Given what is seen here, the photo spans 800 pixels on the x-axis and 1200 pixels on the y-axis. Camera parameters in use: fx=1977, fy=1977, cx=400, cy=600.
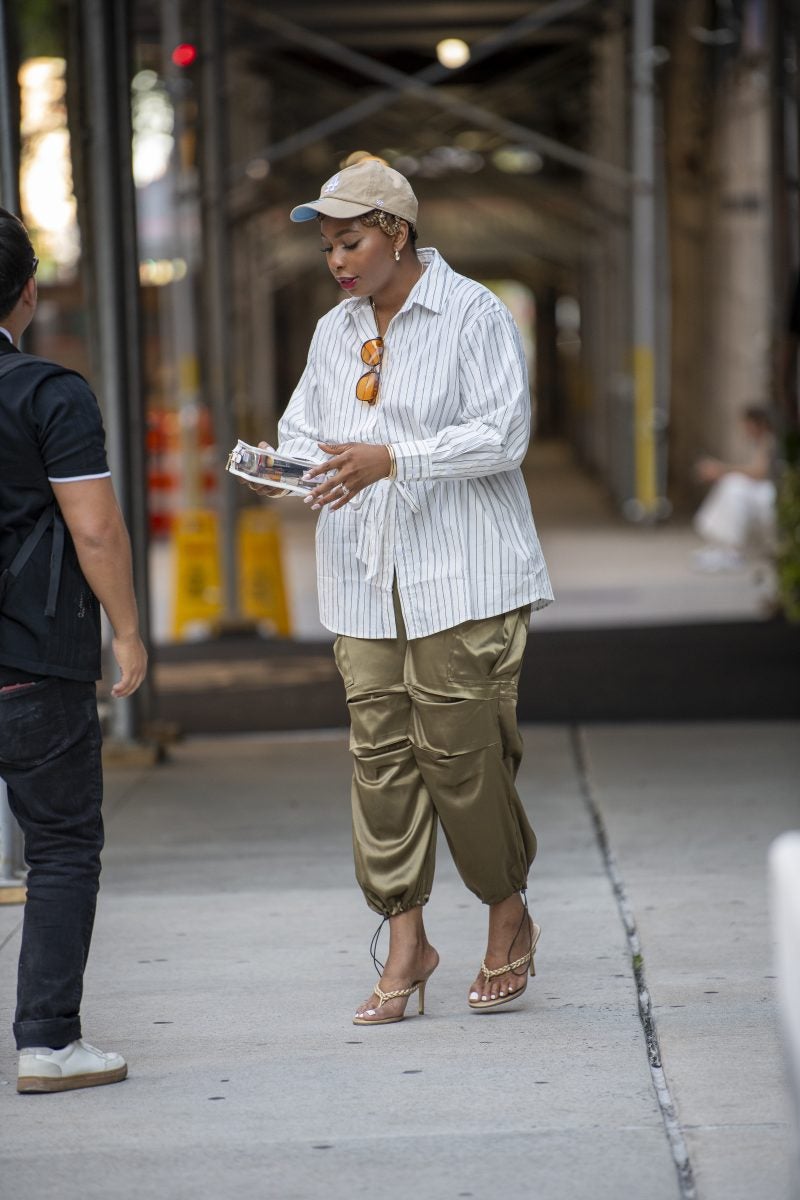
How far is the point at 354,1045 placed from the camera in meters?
4.35

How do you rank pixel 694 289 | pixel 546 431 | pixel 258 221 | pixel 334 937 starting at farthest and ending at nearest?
pixel 546 431, pixel 258 221, pixel 694 289, pixel 334 937

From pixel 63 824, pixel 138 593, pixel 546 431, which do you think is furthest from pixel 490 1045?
pixel 546 431

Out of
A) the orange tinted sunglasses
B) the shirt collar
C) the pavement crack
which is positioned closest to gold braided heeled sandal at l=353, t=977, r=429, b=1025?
the pavement crack

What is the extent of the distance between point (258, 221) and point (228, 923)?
21284 mm

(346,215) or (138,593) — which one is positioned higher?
(346,215)

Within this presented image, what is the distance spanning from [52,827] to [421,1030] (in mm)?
1025

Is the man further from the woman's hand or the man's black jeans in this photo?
the woman's hand

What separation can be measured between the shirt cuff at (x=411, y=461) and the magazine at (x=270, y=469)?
17 centimetres

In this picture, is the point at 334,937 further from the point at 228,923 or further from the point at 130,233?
the point at 130,233

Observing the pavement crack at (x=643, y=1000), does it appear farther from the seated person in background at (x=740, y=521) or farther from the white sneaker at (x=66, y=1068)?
the seated person in background at (x=740, y=521)

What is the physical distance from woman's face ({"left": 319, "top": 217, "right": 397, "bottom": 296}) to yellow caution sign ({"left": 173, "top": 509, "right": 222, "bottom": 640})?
9.22 meters

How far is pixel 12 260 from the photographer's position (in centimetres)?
397

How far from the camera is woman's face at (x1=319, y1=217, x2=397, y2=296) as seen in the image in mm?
4348

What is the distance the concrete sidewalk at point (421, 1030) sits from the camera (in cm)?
358
